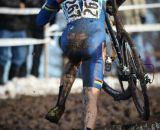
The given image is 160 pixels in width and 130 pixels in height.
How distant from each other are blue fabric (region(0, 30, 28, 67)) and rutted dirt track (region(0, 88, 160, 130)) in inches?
41.2

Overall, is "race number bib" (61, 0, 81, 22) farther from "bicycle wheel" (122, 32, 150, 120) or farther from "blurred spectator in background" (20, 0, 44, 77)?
"blurred spectator in background" (20, 0, 44, 77)

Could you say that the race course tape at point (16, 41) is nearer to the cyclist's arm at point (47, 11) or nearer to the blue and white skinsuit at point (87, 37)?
the cyclist's arm at point (47, 11)

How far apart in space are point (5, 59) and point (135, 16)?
10.8 ft

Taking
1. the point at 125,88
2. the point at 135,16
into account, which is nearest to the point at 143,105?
the point at 125,88

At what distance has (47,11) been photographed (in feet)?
24.0

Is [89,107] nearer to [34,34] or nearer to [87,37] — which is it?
[87,37]

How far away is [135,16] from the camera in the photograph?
13758 millimetres

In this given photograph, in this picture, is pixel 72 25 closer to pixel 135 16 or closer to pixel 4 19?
pixel 4 19

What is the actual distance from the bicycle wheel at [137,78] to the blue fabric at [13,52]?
485 centimetres

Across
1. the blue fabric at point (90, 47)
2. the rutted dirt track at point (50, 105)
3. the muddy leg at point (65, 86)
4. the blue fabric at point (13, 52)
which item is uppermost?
the blue fabric at point (13, 52)

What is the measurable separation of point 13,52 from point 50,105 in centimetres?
202

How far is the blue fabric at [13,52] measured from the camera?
1205 cm

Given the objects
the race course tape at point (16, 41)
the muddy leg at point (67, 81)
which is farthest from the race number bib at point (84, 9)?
the race course tape at point (16, 41)

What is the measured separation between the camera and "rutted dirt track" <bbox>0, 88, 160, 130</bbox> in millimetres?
9469
